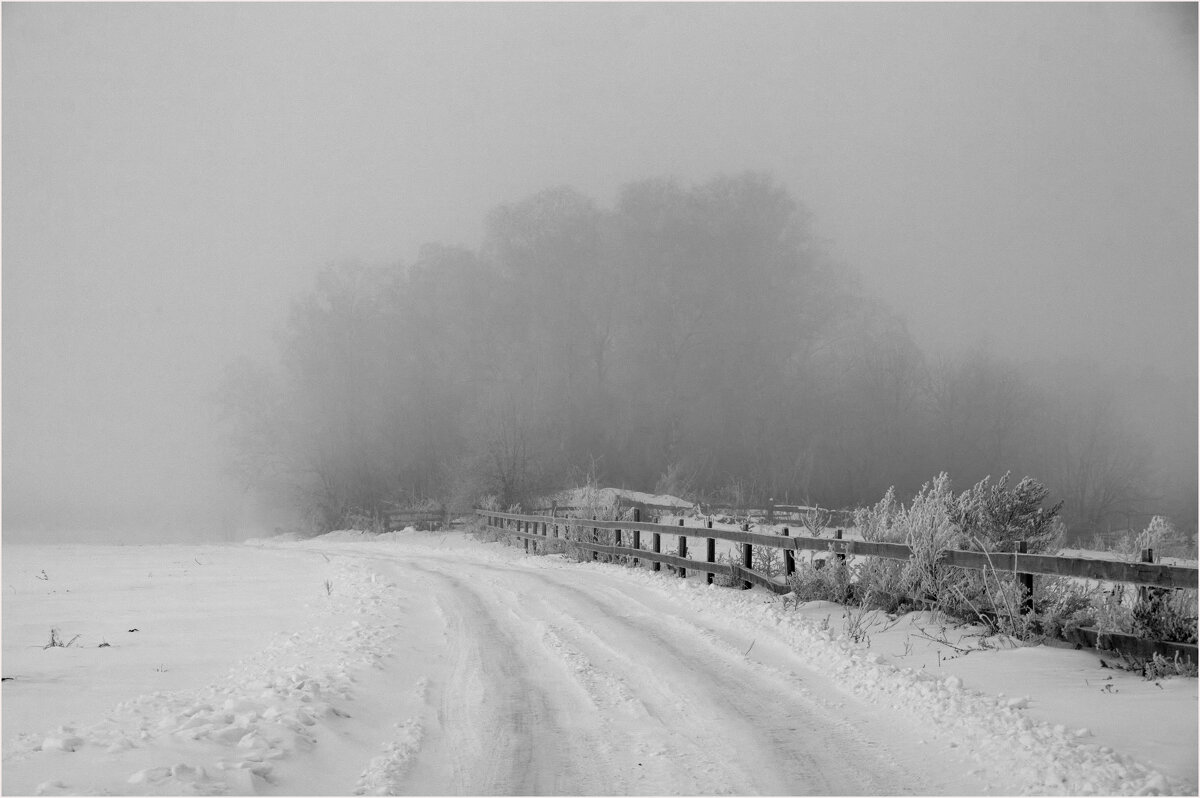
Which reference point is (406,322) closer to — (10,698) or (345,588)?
(345,588)

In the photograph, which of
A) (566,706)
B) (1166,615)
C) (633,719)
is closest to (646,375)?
(1166,615)

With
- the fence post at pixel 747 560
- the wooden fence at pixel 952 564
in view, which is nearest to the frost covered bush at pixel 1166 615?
the wooden fence at pixel 952 564

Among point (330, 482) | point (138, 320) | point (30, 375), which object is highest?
point (138, 320)

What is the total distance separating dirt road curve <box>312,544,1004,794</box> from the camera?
13.6ft

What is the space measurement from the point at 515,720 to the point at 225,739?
1747mm

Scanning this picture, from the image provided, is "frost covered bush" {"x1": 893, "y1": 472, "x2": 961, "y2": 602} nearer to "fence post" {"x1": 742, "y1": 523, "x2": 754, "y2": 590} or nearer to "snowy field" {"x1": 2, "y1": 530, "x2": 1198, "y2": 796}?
"snowy field" {"x1": 2, "y1": 530, "x2": 1198, "y2": 796}

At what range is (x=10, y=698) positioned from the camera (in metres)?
5.43

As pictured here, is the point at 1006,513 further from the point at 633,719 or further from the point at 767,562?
the point at 633,719

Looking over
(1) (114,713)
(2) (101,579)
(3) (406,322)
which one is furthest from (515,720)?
(3) (406,322)

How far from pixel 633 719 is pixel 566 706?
0.57m

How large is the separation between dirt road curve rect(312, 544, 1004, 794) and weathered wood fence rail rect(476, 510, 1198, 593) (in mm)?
1817

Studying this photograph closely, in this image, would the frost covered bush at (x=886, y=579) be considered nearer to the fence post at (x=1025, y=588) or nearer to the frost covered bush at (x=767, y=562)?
the fence post at (x=1025, y=588)

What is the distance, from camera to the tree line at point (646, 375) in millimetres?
39469

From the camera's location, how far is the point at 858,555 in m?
10.4
